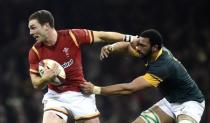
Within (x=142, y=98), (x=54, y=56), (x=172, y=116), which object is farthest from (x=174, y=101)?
(x=142, y=98)

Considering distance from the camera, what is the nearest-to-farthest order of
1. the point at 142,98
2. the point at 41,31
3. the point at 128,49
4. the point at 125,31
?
1. the point at 41,31
2. the point at 128,49
3. the point at 142,98
4. the point at 125,31

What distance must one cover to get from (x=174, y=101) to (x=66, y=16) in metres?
7.10

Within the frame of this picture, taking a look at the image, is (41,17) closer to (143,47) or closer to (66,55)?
(66,55)

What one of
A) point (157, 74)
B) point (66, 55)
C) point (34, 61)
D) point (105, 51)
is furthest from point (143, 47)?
point (34, 61)

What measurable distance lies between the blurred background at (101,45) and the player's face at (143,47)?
527cm

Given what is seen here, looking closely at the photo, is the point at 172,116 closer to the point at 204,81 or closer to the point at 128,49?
the point at 128,49

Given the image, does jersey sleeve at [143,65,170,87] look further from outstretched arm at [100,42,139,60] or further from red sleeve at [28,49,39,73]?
red sleeve at [28,49,39,73]

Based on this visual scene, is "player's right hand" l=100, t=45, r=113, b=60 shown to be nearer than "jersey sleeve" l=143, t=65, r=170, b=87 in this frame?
No

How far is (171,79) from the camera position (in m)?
8.91

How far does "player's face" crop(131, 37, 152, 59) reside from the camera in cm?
874

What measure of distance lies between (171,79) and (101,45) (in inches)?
251

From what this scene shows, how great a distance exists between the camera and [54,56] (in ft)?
28.7

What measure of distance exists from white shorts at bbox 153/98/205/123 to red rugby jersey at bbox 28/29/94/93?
1064 millimetres

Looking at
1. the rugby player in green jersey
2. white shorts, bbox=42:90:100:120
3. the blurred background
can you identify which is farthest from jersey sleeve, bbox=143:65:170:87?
the blurred background
